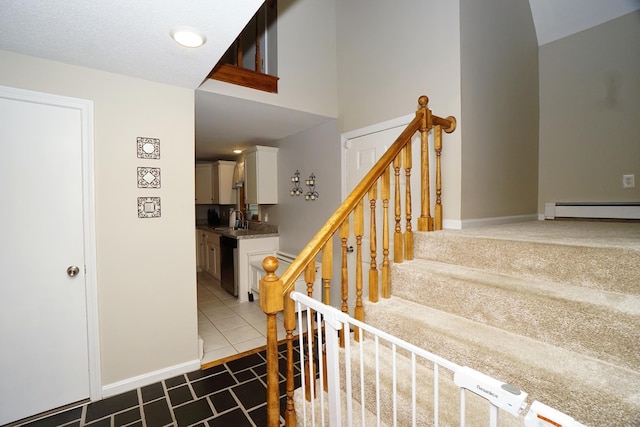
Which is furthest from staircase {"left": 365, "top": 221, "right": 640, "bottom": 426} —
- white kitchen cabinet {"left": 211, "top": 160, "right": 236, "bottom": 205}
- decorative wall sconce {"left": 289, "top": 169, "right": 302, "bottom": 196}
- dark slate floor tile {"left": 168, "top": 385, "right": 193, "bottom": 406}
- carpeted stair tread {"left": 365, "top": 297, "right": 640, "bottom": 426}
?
white kitchen cabinet {"left": 211, "top": 160, "right": 236, "bottom": 205}

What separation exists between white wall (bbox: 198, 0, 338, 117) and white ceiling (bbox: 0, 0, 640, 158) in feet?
1.97

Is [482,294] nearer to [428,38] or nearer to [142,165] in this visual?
[428,38]

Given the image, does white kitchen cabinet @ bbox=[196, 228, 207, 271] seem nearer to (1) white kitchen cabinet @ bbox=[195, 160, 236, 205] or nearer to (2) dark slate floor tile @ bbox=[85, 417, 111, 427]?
(1) white kitchen cabinet @ bbox=[195, 160, 236, 205]

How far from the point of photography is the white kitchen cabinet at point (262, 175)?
4469 millimetres

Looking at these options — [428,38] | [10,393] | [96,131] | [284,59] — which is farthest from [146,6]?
[10,393]

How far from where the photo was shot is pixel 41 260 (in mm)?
1959

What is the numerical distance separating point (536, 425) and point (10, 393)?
114 inches

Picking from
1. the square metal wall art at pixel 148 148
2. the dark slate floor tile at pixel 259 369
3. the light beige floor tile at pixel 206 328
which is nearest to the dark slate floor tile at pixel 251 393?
the dark slate floor tile at pixel 259 369

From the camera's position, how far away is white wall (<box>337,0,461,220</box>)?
2.35 meters

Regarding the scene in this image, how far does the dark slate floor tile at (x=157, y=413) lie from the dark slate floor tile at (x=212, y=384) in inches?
8.8

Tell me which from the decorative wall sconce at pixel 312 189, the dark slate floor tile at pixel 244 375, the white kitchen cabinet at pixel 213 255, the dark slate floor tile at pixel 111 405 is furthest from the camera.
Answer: the white kitchen cabinet at pixel 213 255

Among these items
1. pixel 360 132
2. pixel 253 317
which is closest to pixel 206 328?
pixel 253 317

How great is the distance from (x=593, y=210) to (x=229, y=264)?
4481mm

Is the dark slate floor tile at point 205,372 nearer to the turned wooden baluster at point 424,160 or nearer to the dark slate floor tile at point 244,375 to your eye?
the dark slate floor tile at point 244,375
